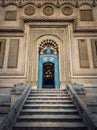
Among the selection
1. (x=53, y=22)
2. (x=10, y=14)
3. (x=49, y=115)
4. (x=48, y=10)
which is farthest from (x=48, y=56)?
(x=49, y=115)

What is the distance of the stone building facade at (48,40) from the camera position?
11.2 metres

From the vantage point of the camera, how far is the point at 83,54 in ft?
38.1

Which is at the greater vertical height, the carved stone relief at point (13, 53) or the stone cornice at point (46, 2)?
the stone cornice at point (46, 2)

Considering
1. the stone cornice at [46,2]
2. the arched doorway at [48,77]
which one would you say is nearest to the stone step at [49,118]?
the stone cornice at [46,2]

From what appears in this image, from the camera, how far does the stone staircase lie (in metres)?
4.74

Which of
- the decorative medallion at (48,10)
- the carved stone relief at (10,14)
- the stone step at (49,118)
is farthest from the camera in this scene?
the decorative medallion at (48,10)

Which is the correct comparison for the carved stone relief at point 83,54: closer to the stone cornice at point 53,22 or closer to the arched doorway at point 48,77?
the stone cornice at point 53,22

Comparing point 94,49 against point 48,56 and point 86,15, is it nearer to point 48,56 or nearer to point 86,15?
point 86,15

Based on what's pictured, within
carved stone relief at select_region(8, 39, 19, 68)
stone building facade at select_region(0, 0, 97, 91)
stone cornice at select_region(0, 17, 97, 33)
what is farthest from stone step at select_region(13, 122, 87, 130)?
stone cornice at select_region(0, 17, 97, 33)

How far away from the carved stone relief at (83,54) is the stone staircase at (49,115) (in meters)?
4.26

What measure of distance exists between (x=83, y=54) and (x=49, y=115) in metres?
6.74

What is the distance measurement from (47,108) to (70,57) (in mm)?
5854

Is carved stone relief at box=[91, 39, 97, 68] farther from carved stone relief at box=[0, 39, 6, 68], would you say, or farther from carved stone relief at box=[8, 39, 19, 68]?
carved stone relief at box=[0, 39, 6, 68]

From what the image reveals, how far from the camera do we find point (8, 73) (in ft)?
36.2
